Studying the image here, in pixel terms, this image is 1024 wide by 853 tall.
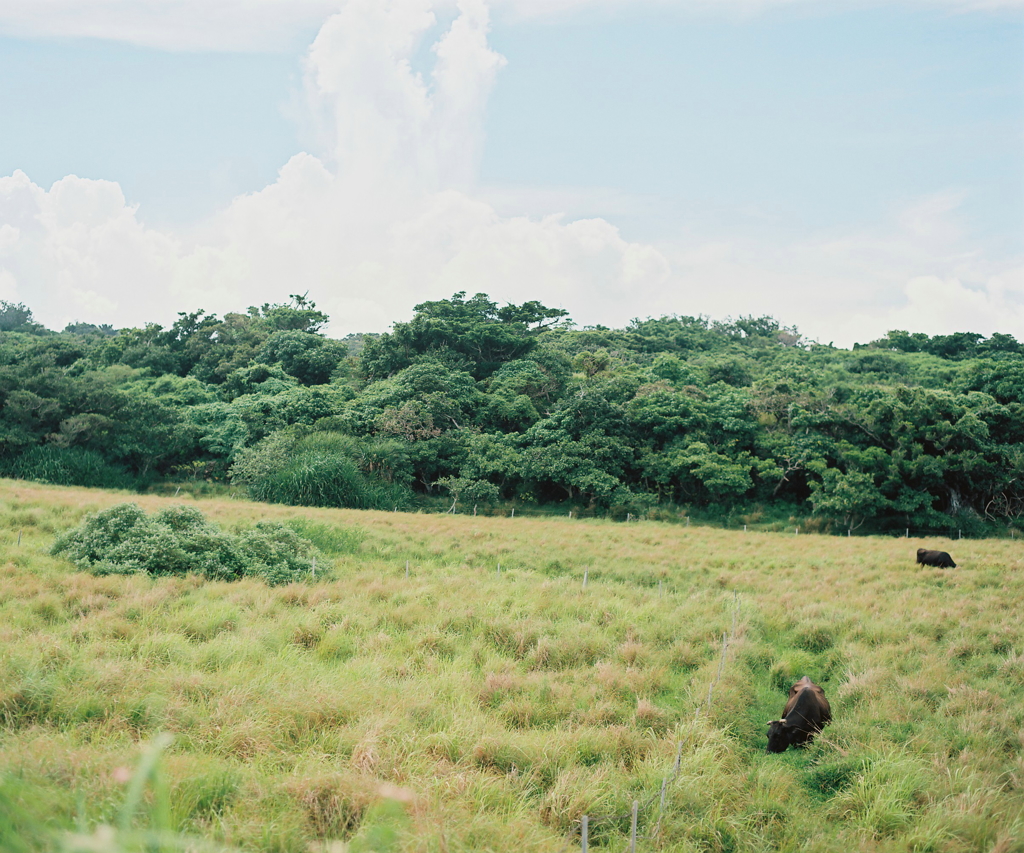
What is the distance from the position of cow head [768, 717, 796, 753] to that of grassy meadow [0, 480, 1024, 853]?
192mm

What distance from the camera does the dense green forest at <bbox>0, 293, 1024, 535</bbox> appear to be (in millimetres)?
27203

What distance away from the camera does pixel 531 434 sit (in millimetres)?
30953

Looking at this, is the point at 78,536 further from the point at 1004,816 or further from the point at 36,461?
the point at 36,461

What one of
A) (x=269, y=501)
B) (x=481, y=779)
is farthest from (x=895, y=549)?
(x=269, y=501)

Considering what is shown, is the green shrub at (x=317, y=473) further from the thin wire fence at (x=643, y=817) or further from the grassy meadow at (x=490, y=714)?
the thin wire fence at (x=643, y=817)

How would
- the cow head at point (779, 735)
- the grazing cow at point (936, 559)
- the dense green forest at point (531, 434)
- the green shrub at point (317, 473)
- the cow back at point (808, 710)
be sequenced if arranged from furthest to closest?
the dense green forest at point (531, 434) → the green shrub at point (317, 473) → the grazing cow at point (936, 559) → the cow back at point (808, 710) → the cow head at point (779, 735)

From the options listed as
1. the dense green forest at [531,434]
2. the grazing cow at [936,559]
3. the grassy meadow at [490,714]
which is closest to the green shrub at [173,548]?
the grassy meadow at [490,714]

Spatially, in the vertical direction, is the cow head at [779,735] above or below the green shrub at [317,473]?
below

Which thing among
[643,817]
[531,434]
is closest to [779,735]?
[643,817]

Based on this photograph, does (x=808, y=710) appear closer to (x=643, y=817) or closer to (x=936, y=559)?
(x=643, y=817)

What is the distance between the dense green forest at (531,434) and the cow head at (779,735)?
70.8 ft

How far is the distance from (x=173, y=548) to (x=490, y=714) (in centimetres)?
757

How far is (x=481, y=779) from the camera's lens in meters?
4.80

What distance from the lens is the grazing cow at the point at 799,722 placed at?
646 cm
